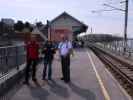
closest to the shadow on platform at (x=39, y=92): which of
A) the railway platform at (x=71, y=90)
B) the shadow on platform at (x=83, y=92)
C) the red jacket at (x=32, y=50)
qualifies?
the railway platform at (x=71, y=90)

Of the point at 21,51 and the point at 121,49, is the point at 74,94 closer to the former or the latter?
the point at 21,51

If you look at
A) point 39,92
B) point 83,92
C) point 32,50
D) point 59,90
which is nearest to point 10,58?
point 32,50

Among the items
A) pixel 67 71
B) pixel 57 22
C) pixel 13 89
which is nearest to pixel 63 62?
pixel 67 71

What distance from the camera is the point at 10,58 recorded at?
1727 centimetres

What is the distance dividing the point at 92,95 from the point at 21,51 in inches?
315

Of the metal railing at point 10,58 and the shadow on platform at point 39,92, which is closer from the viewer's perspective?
the shadow on platform at point 39,92

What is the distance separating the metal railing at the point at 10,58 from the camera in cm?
1534

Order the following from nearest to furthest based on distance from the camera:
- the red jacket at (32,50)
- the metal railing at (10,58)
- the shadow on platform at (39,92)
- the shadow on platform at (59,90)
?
1. the shadow on platform at (39,92)
2. the shadow on platform at (59,90)
3. the metal railing at (10,58)
4. the red jacket at (32,50)

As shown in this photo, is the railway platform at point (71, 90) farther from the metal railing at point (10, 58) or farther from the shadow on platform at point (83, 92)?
the metal railing at point (10, 58)

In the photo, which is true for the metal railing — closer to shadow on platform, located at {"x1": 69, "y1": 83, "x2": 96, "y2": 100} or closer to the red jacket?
the red jacket

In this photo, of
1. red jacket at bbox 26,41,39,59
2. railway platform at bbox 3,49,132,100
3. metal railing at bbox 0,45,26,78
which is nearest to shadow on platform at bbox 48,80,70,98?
railway platform at bbox 3,49,132,100

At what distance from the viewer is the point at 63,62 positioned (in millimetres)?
17422

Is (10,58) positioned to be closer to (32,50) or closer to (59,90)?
(32,50)

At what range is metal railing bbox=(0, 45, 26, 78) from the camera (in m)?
15.3
